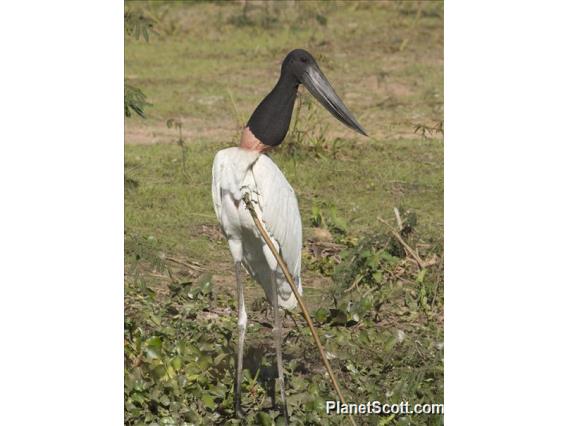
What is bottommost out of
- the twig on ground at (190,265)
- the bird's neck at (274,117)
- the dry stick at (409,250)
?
the twig on ground at (190,265)

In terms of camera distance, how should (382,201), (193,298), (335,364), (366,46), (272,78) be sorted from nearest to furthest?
(335,364) → (193,298) → (382,201) → (272,78) → (366,46)

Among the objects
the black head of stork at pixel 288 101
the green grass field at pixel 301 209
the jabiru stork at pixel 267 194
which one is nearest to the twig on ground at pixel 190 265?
the green grass field at pixel 301 209

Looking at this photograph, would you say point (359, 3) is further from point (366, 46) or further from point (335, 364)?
point (335, 364)

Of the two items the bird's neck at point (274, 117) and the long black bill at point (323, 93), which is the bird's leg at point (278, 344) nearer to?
the bird's neck at point (274, 117)

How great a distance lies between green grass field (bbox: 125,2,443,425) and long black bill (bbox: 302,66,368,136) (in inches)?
47.7

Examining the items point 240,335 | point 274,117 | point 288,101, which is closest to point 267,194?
point 274,117

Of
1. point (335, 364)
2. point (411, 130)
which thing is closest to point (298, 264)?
point (335, 364)

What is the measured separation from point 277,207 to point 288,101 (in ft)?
1.71

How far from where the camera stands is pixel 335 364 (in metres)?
7.17

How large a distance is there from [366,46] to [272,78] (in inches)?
47.2

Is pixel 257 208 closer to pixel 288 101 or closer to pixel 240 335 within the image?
pixel 288 101

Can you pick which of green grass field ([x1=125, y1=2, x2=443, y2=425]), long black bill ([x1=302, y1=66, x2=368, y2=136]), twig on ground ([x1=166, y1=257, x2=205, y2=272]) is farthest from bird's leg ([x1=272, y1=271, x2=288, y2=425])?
twig on ground ([x1=166, y1=257, x2=205, y2=272])

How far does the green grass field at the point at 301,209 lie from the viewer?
274 inches

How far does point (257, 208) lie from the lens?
250 inches
